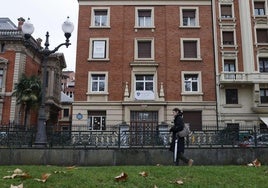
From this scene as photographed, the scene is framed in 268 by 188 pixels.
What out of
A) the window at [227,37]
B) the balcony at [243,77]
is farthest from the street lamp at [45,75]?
the window at [227,37]

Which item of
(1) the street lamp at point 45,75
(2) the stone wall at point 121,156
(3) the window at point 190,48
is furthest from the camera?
(3) the window at point 190,48

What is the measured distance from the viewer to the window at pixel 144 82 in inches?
1049

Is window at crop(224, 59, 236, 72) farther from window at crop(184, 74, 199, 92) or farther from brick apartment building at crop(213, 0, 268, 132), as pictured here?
window at crop(184, 74, 199, 92)

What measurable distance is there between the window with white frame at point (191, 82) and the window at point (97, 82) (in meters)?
7.27

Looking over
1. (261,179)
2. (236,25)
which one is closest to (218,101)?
(236,25)

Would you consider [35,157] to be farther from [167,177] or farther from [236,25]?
[236,25]

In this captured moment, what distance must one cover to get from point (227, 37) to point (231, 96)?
5.54 m

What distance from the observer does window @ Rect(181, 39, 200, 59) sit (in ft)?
90.5

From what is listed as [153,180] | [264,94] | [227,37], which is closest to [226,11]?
[227,37]

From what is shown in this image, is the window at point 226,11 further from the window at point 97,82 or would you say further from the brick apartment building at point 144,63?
the window at point 97,82

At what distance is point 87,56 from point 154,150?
17.5 metres

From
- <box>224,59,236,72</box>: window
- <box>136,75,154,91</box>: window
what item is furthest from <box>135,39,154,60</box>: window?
<box>224,59,236,72</box>: window

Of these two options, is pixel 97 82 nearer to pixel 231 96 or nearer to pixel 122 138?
pixel 231 96

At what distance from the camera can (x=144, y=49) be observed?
91.2 ft
